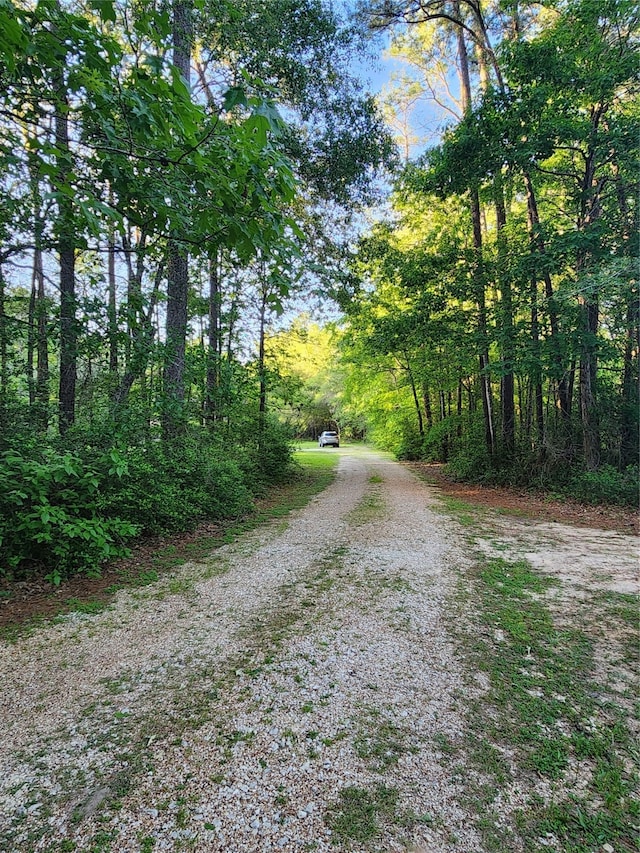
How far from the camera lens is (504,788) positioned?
1540 millimetres

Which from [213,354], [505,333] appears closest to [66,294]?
[213,354]

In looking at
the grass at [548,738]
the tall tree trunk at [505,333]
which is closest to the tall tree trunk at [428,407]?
the tall tree trunk at [505,333]

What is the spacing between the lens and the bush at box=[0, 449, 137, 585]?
3.27m

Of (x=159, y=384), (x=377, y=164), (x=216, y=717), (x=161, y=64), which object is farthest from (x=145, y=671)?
(x=377, y=164)

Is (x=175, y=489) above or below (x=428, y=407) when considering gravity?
below

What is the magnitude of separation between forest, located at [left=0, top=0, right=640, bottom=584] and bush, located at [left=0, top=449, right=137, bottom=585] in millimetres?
27

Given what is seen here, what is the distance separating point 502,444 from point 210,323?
8099 millimetres

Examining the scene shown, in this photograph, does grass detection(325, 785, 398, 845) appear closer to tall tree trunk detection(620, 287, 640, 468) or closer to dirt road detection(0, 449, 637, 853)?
dirt road detection(0, 449, 637, 853)

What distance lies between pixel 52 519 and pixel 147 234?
8.41 feet

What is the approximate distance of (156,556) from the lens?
439 cm

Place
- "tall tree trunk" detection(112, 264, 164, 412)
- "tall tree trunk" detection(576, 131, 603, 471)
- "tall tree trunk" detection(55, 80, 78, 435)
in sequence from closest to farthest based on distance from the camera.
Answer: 1. "tall tree trunk" detection(55, 80, 78, 435)
2. "tall tree trunk" detection(112, 264, 164, 412)
3. "tall tree trunk" detection(576, 131, 603, 471)

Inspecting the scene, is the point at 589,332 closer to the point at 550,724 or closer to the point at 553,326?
the point at 553,326

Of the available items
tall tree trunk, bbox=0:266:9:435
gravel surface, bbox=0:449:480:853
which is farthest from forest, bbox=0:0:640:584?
gravel surface, bbox=0:449:480:853

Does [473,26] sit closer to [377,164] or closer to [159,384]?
[377,164]
